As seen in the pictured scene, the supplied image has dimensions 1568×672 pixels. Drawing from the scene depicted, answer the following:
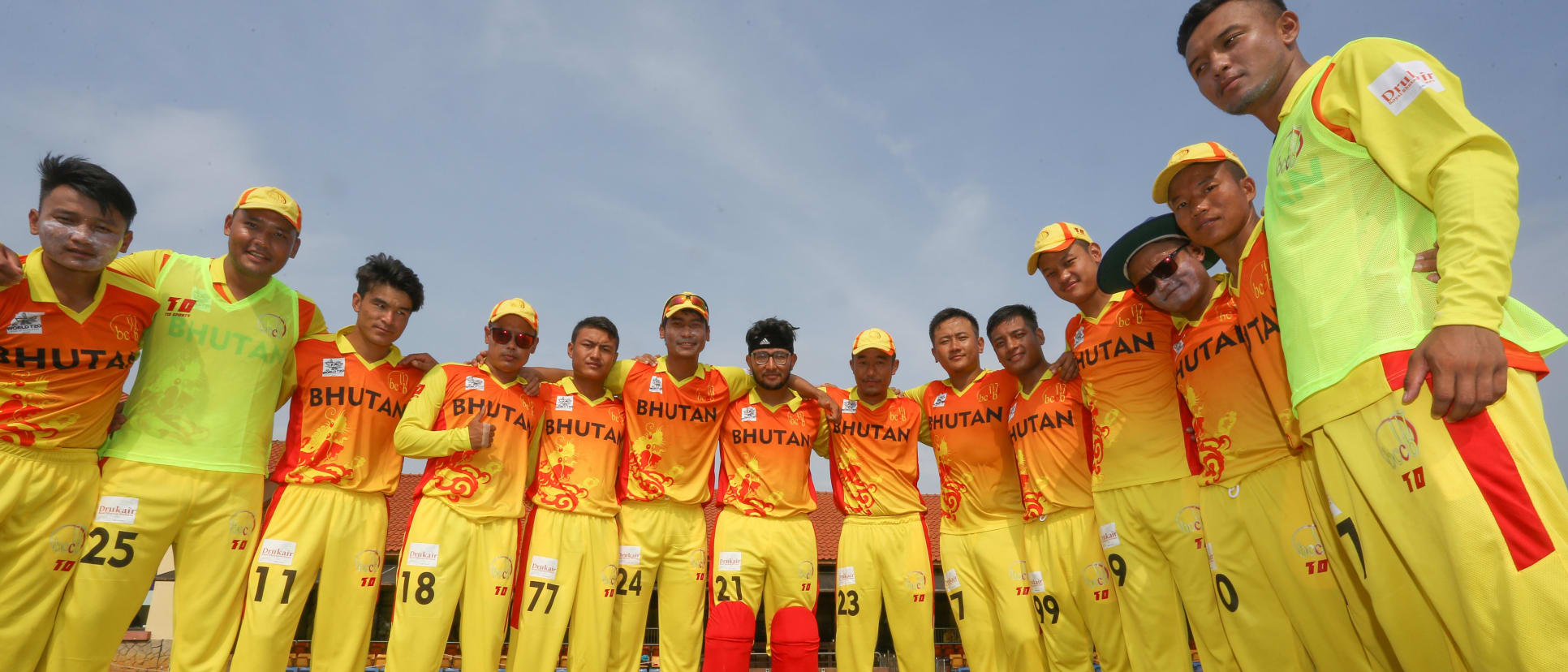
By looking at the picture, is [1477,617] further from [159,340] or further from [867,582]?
[159,340]

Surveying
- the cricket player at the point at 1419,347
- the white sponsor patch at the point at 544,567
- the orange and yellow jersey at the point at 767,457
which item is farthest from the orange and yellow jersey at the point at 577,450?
the cricket player at the point at 1419,347

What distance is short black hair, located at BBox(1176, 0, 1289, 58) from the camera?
3469 mm

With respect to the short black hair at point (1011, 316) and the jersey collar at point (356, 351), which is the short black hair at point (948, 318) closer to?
the short black hair at point (1011, 316)

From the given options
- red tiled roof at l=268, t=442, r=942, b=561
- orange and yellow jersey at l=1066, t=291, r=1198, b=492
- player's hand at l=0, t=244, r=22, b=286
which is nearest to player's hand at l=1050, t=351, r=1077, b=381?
orange and yellow jersey at l=1066, t=291, r=1198, b=492

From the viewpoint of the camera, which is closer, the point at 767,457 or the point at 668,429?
the point at 668,429

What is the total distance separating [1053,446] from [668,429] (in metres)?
3.50

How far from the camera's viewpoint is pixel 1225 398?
5078mm

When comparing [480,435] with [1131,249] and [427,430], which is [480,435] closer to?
[427,430]

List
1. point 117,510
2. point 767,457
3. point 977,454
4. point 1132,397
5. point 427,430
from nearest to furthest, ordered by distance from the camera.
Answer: point 117,510
point 1132,397
point 427,430
point 977,454
point 767,457

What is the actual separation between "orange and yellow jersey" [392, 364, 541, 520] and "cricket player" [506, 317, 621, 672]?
9.3 inches

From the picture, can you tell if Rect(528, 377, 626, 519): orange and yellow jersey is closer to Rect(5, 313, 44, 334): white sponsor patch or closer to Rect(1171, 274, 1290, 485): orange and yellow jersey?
Rect(5, 313, 44, 334): white sponsor patch

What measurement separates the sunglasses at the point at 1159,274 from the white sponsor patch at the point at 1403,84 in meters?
2.80

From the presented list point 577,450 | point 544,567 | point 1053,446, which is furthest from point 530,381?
point 1053,446

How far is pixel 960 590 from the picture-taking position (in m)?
7.21
